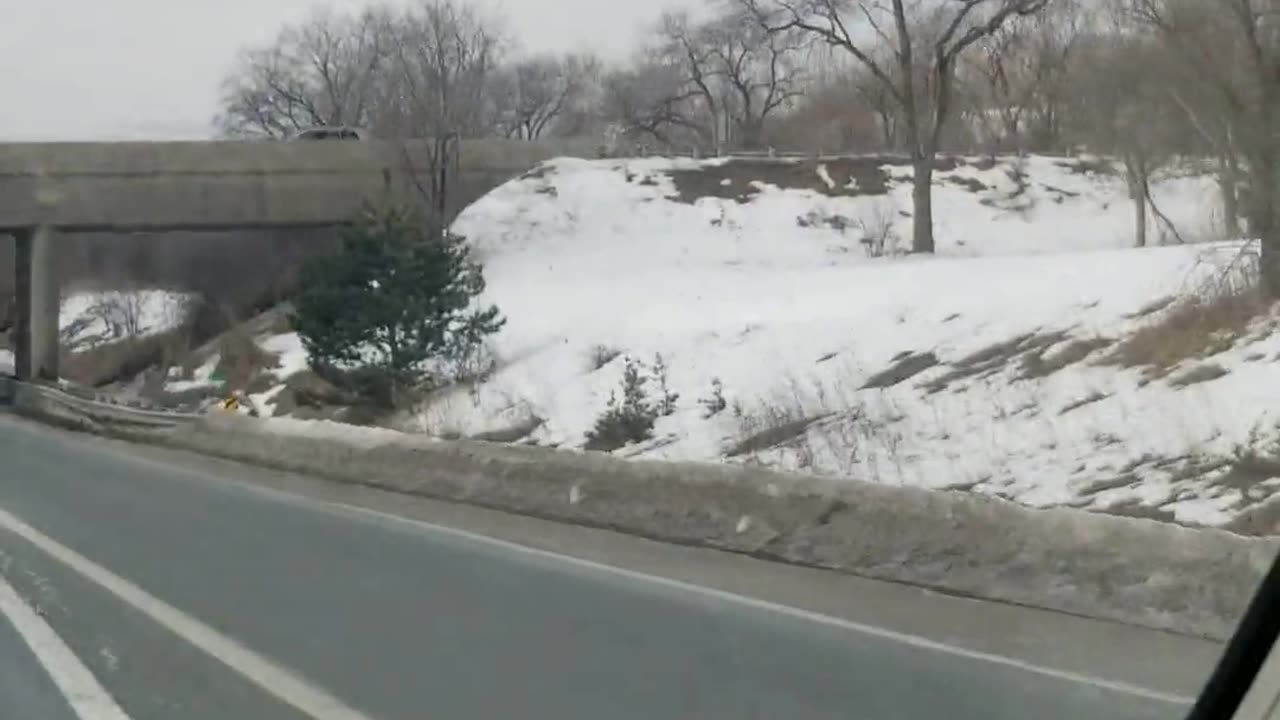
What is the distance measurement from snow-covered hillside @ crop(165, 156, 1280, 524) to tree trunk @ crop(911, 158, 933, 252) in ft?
3.34

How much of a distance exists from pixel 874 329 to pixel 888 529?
57.3 feet

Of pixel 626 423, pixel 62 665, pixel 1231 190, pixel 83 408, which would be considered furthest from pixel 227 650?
pixel 83 408

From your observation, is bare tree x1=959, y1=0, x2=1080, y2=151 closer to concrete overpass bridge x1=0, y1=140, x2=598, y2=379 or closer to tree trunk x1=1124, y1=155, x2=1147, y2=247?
tree trunk x1=1124, y1=155, x2=1147, y2=247

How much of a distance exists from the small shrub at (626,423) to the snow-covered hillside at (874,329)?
429mm

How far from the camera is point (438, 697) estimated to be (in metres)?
7.96

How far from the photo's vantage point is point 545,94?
104 metres

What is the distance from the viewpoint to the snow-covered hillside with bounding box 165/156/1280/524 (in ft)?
56.2

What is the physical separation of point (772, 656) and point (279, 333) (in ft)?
132

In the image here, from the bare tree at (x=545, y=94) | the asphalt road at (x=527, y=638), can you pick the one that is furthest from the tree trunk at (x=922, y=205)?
the bare tree at (x=545, y=94)

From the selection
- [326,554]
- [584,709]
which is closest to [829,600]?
[584,709]

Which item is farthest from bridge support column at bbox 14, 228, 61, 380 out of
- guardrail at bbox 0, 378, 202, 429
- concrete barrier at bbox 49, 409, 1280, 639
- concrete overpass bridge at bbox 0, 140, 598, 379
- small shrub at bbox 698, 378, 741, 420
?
concrete barrier at bbox 49, 409, 1280, 639

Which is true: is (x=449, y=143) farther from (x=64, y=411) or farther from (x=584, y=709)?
(x=584, y=709)

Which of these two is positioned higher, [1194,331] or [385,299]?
[385,299]

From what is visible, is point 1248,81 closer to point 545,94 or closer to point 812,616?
point 812,616
